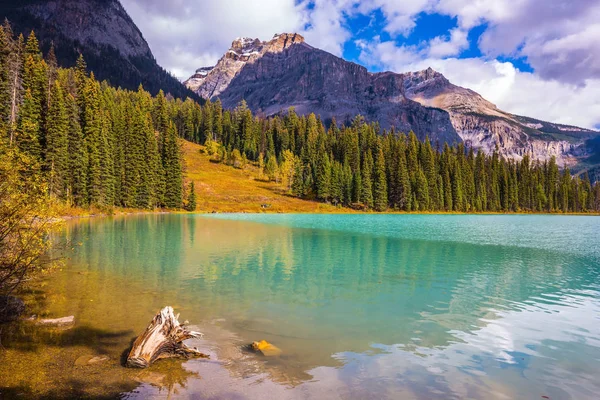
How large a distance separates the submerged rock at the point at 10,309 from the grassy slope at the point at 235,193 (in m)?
97.2

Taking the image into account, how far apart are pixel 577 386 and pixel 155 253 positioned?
99.2ft

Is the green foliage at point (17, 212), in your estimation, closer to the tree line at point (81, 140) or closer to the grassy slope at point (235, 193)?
the tree line at point (81, 140)

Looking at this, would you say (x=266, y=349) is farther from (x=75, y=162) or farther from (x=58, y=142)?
(x=75, y=162)

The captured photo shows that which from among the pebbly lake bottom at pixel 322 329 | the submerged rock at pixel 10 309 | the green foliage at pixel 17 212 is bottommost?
the pebbly lake bottom at pixel 322 329

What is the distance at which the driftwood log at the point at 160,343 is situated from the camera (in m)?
10.1

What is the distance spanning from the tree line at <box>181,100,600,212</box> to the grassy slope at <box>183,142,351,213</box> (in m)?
7.35

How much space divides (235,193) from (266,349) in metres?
117

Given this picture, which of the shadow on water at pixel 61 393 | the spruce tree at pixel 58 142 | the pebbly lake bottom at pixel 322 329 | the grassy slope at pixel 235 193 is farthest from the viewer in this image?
the grassy slope at pixel 235 193

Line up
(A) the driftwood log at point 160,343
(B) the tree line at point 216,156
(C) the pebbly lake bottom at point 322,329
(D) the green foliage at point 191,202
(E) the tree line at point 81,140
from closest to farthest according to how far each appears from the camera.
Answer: (C) the pebbly lake bottom at point 322,329
(A) the driftwood log at point 160,343
(E) the tree line at point 81,140
(B) the tree line at point 216,156
(D) the green foliage at point 191,202

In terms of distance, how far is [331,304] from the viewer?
706 inches

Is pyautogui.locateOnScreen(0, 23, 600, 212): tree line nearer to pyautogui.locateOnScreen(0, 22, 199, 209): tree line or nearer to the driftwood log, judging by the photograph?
pyautogui.locateOnScreen(0, 22, 199, 209): tree line

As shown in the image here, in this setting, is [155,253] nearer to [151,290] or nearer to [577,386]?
[151,290]

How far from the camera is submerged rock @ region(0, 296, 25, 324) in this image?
→ 13.1 meters

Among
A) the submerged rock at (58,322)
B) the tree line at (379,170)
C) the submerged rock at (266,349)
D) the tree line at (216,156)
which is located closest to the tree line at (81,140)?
the tree line at (216,156)
